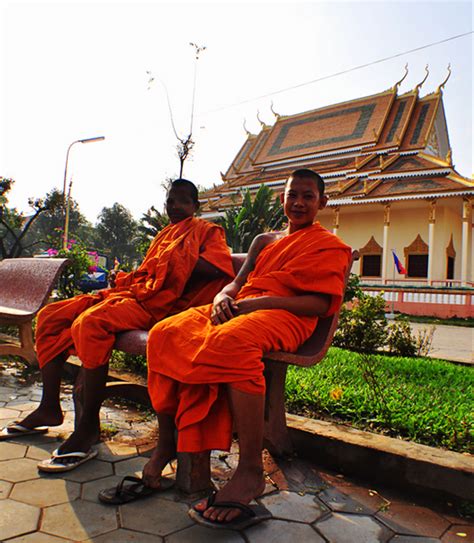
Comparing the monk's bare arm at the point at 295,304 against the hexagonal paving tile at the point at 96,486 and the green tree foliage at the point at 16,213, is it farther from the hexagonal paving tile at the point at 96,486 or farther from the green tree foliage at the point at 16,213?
the green tree foliage at the point at 16,213

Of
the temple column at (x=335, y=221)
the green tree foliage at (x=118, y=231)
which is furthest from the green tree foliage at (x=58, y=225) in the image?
the temple column at (x=335, y=221)

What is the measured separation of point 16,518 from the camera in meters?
1.49

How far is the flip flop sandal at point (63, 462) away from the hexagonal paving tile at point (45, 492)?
0.20ft

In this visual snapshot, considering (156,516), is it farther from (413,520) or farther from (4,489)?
(413,520)

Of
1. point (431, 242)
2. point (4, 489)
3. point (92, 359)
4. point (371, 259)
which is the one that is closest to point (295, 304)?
point (92, 359)

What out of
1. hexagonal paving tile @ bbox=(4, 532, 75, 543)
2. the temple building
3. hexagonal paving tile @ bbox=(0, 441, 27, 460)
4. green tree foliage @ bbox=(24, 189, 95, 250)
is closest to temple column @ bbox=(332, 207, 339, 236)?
the temple building

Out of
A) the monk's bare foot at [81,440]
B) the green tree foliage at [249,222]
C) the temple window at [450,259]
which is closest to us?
the monk's bare foot at [81,440]

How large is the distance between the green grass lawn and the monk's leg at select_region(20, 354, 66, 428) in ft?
4.22

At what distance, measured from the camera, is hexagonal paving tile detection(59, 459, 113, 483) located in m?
1.85

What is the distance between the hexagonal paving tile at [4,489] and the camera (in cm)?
163

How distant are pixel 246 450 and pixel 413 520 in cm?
66

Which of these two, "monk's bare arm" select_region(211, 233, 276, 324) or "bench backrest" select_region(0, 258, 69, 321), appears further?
"bench backrest" select_region(0, 258, 69, 321)

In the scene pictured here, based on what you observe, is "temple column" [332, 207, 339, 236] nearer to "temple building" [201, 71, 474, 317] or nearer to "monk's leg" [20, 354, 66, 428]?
"temple building" [201, 71, 474, 317]

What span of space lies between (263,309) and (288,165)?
65.7 feet
